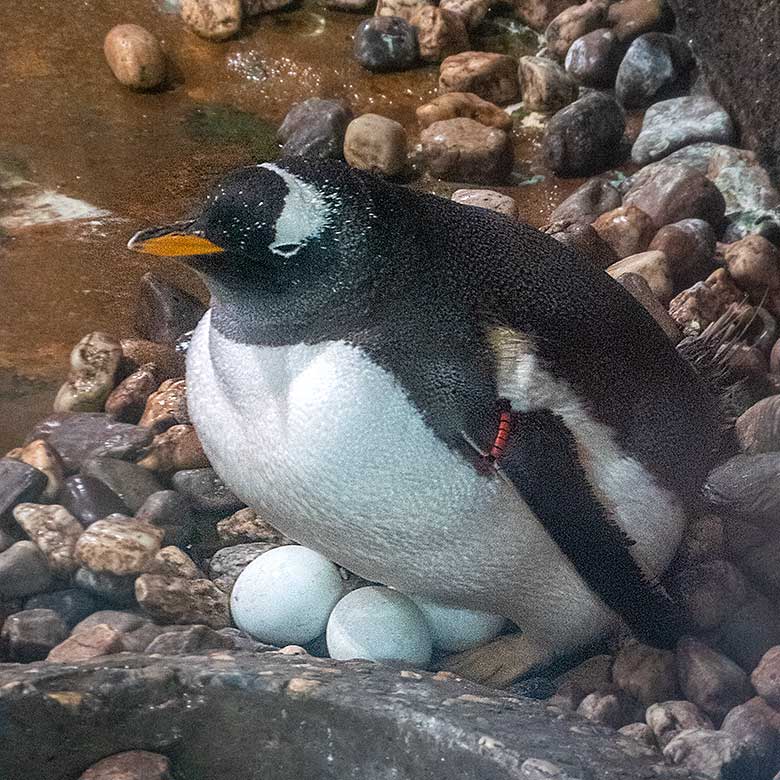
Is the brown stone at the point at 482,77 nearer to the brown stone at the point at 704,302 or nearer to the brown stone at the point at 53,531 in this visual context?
the brown stone at the point at 704,302

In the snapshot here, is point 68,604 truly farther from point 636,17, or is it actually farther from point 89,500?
point 636,17

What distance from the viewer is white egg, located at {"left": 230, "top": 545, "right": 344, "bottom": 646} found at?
1.24 m

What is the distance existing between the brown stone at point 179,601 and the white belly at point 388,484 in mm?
118

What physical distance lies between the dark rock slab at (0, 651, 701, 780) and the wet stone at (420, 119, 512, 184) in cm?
124

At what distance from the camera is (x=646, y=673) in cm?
112

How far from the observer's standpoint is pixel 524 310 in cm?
109

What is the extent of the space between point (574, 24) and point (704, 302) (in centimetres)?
106

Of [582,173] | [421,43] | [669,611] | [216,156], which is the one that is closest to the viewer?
[669,611]

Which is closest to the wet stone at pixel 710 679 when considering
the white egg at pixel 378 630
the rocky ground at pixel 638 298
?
the rocky ground at pixel 638 298

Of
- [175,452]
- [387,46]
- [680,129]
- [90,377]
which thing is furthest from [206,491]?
[387,46]

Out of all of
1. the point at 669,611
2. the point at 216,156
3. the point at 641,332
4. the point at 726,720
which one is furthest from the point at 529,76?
the point at 726,720

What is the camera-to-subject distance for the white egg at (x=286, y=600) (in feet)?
4.07

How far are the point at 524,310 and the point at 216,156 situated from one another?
0.94 meters

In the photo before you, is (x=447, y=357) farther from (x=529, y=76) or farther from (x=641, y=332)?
(x=529, y=76)
